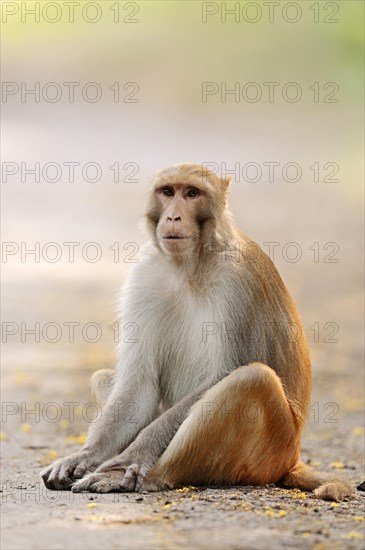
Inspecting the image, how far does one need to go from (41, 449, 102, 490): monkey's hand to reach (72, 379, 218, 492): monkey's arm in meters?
0.18

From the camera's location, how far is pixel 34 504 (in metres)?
7.76

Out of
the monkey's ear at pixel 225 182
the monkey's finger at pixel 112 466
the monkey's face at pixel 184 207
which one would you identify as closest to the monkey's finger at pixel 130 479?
the monkey's finger at pixel 112 466

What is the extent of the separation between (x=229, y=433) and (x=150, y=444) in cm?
61

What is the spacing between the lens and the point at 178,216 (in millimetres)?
8531

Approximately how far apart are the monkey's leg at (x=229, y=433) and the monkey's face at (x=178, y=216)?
1.07m

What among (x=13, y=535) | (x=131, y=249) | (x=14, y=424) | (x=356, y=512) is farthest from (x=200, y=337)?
(x=131, y=249)

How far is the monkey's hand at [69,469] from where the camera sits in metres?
8.42

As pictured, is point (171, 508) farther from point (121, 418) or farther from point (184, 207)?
point (184, 207)

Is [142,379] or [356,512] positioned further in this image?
[142,379]

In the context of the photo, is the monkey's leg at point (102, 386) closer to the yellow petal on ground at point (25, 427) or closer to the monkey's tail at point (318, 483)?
the monkey's tail at point (318, 483)

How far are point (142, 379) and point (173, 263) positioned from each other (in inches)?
37.6

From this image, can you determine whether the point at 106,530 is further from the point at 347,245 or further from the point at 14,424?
the point at 347,245

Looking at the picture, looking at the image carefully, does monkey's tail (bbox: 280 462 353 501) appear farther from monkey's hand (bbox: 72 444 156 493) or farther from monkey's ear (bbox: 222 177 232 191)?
monkey's ear (bbox: 222 177 232 191)

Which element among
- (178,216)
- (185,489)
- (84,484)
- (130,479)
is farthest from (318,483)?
(178,216)
